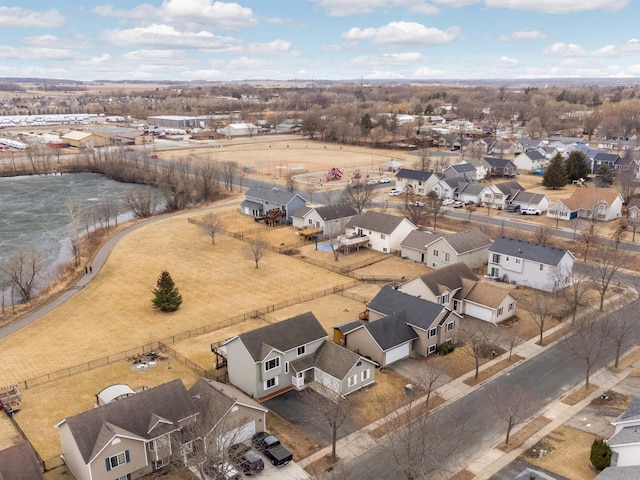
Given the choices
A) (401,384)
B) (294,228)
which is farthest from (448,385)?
(294,228)

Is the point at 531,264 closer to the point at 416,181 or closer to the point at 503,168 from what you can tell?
the point at 416,181

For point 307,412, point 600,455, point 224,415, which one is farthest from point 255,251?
point 600,455

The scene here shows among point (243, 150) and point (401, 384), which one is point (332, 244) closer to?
point (401, 384)

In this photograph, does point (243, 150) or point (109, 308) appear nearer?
point (109, 308)

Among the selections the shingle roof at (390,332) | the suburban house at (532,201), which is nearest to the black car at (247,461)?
the shingle roof at (390,332)

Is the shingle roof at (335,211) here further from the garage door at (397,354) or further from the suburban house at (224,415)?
the suburban house at (224,415)

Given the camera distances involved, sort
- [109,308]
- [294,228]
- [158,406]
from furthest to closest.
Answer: [294,228] → [109,308] → [158,406]

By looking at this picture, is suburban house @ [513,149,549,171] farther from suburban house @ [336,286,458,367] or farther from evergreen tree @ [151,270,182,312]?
evergreen tree @ [151,270,182,312]
